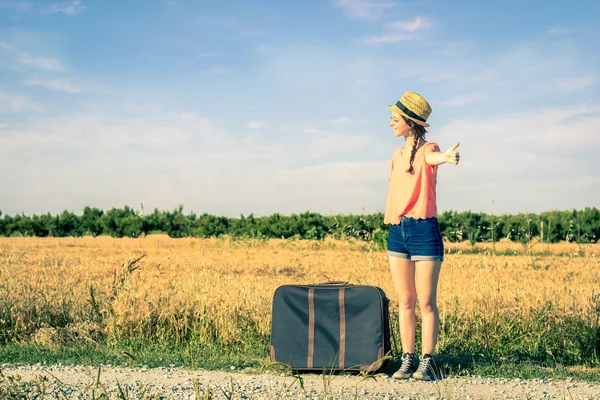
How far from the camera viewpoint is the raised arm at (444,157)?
20.2 feet

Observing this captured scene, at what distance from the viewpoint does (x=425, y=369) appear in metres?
6.72

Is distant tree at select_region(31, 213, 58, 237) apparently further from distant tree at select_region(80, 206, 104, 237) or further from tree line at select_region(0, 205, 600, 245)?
distant tree at select_region(80, 206, 104, 237)

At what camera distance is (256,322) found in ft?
29.2

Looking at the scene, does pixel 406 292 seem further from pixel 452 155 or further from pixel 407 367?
pixel 452 155

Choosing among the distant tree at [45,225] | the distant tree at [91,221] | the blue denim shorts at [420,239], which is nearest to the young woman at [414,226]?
the blue denim shorts at [420,239]

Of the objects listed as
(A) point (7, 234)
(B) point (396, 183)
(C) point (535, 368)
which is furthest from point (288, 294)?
(A) point (7, 234)

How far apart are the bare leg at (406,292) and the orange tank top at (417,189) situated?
44cm

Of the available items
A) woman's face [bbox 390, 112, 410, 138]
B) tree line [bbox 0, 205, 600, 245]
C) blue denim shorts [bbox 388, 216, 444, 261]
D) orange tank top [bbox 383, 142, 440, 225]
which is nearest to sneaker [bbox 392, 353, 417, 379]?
blue denim shorts [bbox 388, 216, 444, 261]

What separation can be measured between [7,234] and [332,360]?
56659mm

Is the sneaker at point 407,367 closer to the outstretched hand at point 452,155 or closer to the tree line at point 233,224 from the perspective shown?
the outstretched hand at point 452,155

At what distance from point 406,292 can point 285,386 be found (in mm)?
1575

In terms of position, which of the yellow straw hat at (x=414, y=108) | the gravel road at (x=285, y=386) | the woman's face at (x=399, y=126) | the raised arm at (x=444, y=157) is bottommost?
the gravel road at (x=285, y=386)

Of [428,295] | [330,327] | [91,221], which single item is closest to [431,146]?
[428,295]

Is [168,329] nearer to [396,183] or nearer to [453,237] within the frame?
[396,183]
